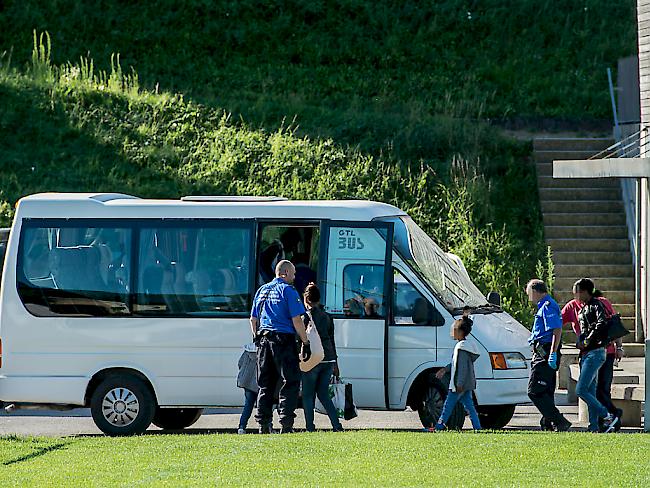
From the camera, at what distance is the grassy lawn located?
9.88m

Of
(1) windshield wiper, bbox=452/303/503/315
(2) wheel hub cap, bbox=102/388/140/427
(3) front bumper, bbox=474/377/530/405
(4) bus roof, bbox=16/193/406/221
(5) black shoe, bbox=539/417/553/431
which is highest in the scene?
(4) bus roof, bbox=16/193/406/221

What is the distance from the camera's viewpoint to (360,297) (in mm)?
14492

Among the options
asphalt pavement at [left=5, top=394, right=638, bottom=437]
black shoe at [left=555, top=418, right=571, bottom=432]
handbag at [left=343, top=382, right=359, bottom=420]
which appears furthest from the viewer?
asphalt pavement at [left=5, top=394, right=638, bottom=437]

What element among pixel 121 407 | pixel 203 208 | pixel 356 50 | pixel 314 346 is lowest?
pixel 121 407

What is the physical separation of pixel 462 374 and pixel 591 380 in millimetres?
1700

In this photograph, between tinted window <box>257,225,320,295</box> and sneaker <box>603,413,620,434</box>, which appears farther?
tinted window <box>257,225,320,295</box>

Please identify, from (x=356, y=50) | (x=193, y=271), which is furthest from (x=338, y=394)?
(x=356, y=50)

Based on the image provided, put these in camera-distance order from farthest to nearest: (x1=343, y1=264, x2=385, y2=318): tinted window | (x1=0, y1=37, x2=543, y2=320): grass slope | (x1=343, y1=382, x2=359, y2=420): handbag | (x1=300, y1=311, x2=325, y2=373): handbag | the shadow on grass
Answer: (x1=0, y1=37, x2=543, y2=320): grass slope → (x1=343, y1=264, x2=385, y2=318): tinted window → (x1=343, y1=382, x2=359, y2=420): handbag → (x1=300, y1=311, x2=325, y2=373): handbag → the shadow on grass

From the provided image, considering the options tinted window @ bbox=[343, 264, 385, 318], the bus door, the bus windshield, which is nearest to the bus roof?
the bus door

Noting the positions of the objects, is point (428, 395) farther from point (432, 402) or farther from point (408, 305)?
point (408, 305)

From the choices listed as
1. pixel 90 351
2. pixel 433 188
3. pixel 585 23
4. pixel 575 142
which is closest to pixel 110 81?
pixel 433 188

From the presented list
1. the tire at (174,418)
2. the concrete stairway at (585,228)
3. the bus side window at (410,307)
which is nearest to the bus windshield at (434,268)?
the bus side window at (410,307)

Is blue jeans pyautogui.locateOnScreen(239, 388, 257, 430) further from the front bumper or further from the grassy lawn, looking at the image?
the front bumper

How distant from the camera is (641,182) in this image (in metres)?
21.1
